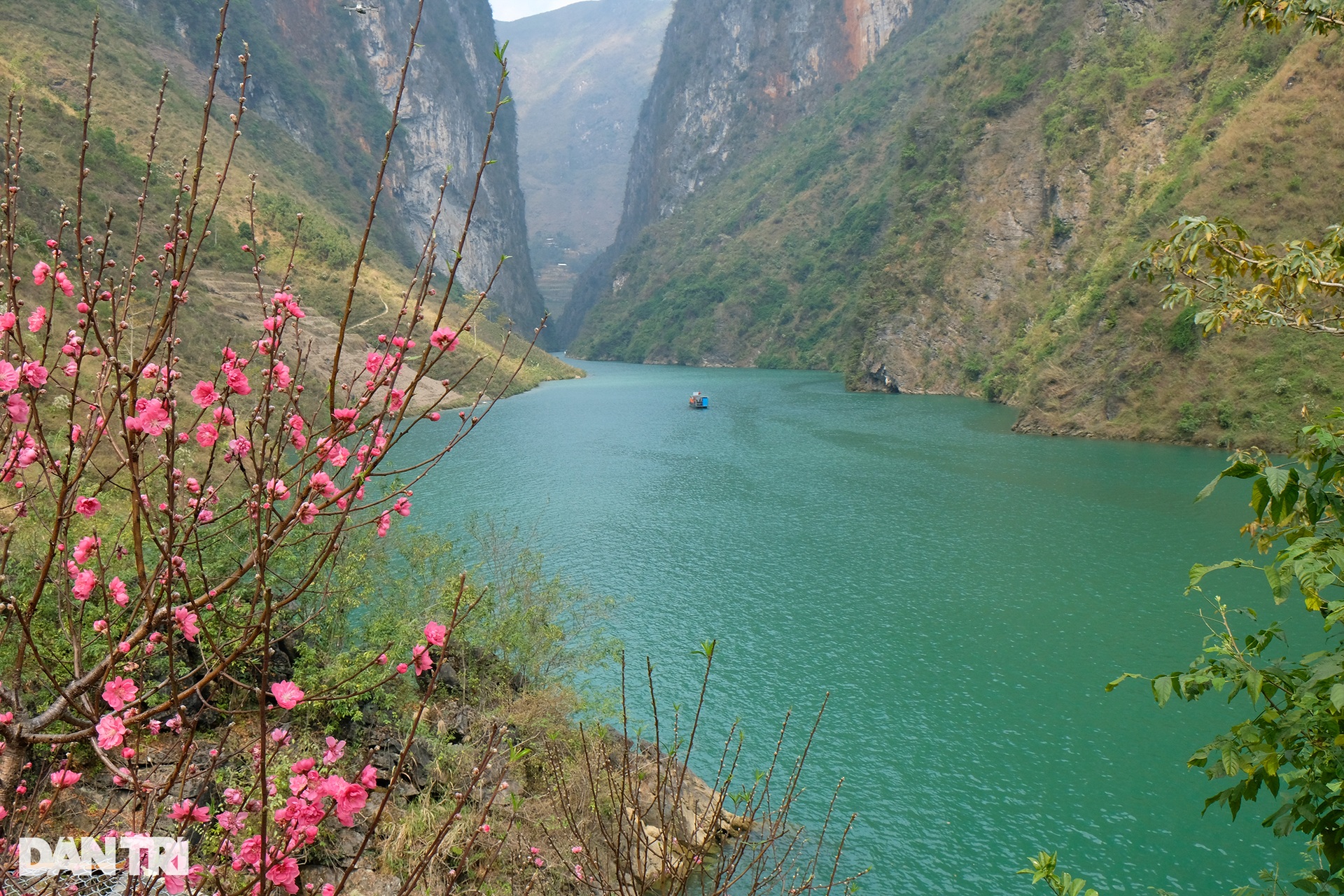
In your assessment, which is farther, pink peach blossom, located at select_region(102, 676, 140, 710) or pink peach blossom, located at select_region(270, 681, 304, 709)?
pink peach blossom, located at select_region(102, 676, 140, 710)

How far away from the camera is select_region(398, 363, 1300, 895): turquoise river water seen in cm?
1156

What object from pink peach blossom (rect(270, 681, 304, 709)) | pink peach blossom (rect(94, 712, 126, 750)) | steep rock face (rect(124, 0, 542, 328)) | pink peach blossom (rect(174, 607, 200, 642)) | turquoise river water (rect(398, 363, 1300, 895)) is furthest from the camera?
steep rock face (rect(124, 0, 542, 328))

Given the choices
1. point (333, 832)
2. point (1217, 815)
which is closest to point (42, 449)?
point (333, 832)

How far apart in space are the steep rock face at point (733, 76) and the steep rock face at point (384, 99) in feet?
105

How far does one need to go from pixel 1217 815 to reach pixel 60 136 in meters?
54.6

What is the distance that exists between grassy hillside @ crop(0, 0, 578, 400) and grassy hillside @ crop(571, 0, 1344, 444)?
33961mm

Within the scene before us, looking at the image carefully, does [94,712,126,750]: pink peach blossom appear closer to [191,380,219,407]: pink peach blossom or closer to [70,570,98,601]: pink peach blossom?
[70,570,98,601]: pink peach blossom

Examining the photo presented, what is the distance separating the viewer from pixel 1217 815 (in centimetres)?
1170

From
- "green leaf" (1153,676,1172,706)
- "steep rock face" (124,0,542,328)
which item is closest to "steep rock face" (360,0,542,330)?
"steep rock face" (124,0,542,328)

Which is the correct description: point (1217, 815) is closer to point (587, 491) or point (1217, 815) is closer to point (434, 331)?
point (434, 331)

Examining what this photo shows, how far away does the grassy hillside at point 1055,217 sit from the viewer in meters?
38.9

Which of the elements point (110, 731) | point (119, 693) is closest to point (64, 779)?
point (119, 693)

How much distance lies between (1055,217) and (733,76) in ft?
380

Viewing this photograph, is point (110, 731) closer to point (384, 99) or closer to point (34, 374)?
point (34, 374)
